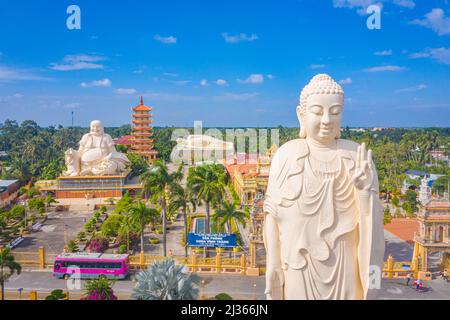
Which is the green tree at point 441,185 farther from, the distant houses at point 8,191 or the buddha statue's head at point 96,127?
the distant houses at point 8,191

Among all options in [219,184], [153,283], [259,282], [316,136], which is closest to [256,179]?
[219,184]

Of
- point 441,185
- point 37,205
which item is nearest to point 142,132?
point 37,205

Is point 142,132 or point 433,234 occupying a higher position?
point 142,132

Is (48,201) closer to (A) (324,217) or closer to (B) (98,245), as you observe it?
(B) (98,245)

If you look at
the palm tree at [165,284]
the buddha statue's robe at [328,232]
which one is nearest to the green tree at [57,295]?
the palm tree at [165,284]

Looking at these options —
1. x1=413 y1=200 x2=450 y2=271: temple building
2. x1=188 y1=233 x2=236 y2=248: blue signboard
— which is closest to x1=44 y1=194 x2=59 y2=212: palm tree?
x1=188 y1=233 x2=236 y2=248: blue signboard
